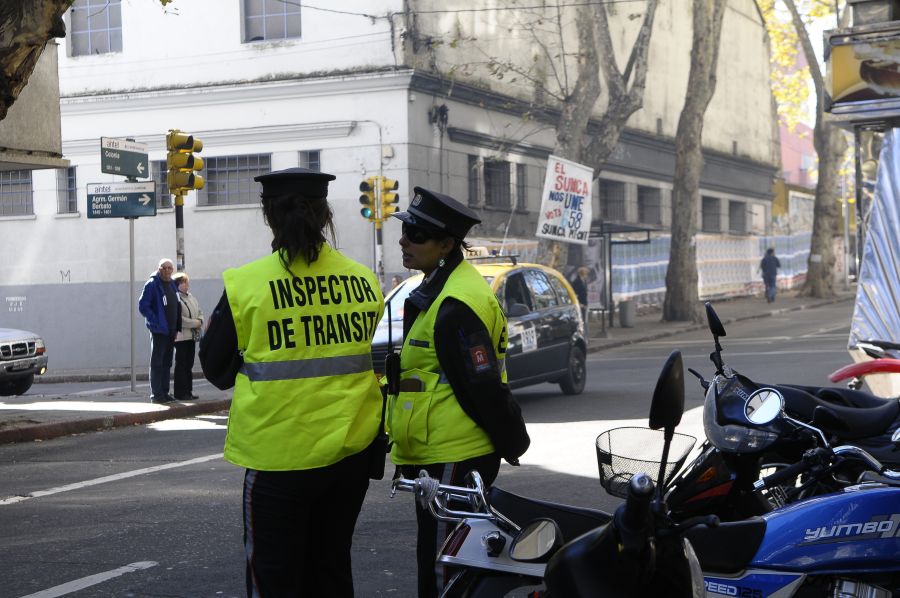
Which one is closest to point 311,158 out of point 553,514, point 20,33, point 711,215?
point 20,33

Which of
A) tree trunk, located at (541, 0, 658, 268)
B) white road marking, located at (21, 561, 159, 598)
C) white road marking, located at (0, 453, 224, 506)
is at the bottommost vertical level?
white road marking, located at (0, 453, 224, 506)

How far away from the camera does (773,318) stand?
114ft

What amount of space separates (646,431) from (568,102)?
23292mm

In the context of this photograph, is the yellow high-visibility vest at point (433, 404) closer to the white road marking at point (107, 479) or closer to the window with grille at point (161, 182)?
the white road marking at point (107, 479)

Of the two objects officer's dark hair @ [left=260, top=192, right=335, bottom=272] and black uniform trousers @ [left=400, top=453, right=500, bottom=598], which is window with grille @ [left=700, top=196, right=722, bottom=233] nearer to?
black uniform trousers @ [left=400, top=453, right=500, bottom=598]

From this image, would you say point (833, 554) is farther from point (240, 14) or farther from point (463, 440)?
point (240, 14)

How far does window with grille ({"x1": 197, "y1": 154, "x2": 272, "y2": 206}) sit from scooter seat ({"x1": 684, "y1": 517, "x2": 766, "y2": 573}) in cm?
2405

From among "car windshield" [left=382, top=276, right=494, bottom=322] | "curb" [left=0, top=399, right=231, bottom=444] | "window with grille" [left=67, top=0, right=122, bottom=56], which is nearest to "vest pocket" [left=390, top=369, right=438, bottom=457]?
"car windshield" [left=382, top=276, right=494, bottom=322]

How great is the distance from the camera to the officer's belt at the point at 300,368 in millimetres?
4141

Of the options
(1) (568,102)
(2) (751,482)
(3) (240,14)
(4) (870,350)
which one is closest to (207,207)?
(3) (240,14)

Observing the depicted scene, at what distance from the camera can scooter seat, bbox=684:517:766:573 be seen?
3.60 meters

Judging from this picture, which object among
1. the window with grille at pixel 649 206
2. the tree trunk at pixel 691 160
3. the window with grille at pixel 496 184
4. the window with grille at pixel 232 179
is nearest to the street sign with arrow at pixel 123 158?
the window with grille at pixel 232 179

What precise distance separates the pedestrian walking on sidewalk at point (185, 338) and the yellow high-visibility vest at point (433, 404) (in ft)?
38.8

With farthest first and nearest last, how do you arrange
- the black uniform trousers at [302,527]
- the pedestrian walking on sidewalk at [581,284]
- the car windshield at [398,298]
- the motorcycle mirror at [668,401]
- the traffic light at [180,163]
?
the pedestrian walking on sidewalk at [581,284] → the traffic light at [180,163] → the car windshield at [398,298] → the black uniform trousers at [302,527] → the motorcycle mirror at [668,401]
